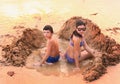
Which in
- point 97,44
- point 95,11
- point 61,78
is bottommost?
point 61,78

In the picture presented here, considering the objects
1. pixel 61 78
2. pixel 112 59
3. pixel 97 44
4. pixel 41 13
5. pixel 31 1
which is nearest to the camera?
pixel 61 78

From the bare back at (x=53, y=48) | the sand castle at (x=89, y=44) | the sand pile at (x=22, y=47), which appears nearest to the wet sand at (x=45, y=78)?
the sand castle at (x=89, y=44)

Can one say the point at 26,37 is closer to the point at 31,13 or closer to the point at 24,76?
the point at 24,76

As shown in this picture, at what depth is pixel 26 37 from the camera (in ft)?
20.9

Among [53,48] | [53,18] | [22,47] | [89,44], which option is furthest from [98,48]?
[53,18]

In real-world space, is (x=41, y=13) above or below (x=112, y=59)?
above

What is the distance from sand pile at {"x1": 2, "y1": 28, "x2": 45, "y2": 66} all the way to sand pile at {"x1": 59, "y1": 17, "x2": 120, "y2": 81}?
56cm

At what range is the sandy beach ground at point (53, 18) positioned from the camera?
17.0 feet

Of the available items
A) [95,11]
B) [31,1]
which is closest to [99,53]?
[95,11]

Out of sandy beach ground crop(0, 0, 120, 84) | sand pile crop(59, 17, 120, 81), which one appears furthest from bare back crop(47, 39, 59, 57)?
sand pile crop(59, 17, 120, 81)

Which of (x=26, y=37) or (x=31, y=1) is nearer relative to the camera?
(x=26, y=37)

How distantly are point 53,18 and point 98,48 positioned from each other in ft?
7.00

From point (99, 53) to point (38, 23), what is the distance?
222 centimetres

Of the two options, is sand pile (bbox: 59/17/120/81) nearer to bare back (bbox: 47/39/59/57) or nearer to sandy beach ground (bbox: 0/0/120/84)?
sandy beach ground (bbox: 0/0/120/84)
